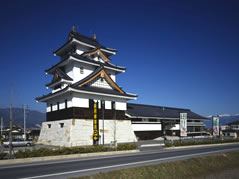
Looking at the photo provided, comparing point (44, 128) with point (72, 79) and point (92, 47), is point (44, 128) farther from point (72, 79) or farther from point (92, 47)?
point (92, 47)

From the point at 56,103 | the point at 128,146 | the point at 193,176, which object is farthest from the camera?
the point at 56,103

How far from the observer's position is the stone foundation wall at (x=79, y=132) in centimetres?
3039

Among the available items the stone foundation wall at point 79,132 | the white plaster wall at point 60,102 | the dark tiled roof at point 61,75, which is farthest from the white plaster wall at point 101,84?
the stone foundation wall at point 79,132

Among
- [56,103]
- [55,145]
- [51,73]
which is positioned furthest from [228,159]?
[51,73]

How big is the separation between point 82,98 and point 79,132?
562cm

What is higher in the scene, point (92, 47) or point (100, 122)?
point (92, 47)

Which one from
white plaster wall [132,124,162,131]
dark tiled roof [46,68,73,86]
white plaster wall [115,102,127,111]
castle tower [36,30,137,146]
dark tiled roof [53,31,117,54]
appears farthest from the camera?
white plaster wall [132,124,162,131]

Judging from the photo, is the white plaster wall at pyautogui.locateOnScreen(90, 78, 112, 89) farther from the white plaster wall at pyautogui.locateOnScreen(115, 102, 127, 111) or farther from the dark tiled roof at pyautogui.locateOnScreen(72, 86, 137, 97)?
the white plaster wall at pyautogui.locateOnScreen(115, 102, 127, 111)

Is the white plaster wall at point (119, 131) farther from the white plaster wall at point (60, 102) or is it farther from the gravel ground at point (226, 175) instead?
the gravel ground at point (226, 175)

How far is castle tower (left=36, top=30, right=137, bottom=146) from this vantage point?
31.4m

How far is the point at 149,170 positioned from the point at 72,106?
19767mm

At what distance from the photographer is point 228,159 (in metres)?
21.3

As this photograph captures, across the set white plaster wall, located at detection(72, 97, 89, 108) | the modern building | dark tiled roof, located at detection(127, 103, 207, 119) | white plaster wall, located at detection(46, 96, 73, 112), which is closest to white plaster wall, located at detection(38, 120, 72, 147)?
white plaster wall, located at detection(46, 96, 73, 112)

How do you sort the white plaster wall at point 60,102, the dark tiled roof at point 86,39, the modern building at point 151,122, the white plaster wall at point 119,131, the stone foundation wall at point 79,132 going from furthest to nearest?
the modern building at point 151,122
the dark tiled roof at point 86,39
the white plaster wall at point 119,131
the white plaster wall at point 60,102
the stone foundation wall at point 79,132
